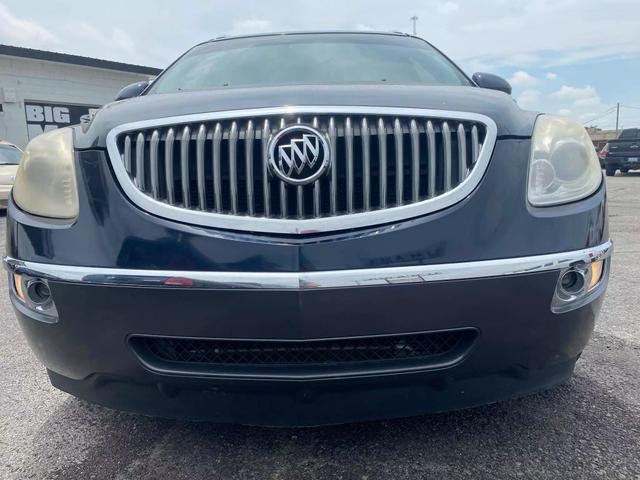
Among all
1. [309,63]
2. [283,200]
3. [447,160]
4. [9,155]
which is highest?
[309,63]

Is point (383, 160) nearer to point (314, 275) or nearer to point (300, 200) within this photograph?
point (300, 200)

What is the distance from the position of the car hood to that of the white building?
53.1ft

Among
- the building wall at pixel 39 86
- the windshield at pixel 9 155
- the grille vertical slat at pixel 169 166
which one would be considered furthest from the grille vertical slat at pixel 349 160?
the building wall at pixel 39 86

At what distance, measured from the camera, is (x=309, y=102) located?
1542mm

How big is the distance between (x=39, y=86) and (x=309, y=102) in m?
19.2

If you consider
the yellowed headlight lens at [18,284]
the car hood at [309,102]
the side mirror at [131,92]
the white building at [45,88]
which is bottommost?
the yellowed headlight lens at [18,284]

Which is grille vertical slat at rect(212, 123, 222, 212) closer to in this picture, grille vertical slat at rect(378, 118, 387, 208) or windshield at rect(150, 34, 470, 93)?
grille vertical slat at rect(378, 118, 387, 208)

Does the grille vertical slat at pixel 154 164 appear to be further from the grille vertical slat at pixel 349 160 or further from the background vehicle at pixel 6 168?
the background vehicle at pixel 6 168

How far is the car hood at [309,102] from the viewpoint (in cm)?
156

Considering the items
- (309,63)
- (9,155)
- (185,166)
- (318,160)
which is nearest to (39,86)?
(9,155)

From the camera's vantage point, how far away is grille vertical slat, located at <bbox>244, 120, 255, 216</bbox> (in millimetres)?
1493

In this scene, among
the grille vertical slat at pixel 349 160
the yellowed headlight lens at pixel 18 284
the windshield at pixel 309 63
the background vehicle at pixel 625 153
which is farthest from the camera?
the background vehicle at pixel 625 153

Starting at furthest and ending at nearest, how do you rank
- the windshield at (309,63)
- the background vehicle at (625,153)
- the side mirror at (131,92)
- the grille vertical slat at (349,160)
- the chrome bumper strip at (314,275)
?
the background vehicle at (625,153) → the side mirror at (131,92) → the windshield at (309,63) → the grille vertical slat at (349,160) → the chrome bumper strip at (314,275)

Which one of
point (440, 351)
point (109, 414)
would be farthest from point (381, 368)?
point (109, 414)
